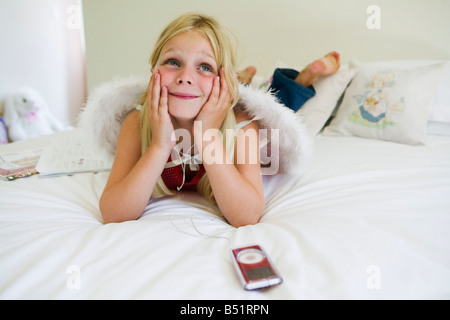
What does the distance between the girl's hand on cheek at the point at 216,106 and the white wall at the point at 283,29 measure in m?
1.03

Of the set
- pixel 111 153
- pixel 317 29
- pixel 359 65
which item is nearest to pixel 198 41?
pixel 111 153

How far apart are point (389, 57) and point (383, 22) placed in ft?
0.58

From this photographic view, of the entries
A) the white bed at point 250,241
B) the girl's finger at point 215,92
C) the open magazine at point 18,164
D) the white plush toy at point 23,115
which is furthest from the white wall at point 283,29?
the open magazine at point 18,164

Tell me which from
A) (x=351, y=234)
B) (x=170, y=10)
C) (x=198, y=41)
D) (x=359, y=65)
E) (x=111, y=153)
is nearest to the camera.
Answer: (x=351, y=234)

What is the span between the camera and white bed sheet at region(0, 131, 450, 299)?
1.37ft

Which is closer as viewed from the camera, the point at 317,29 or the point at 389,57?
the point at 389,57

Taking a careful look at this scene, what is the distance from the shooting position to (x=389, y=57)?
1576mm

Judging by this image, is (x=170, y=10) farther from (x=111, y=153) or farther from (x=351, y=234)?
(x=351, y=234)

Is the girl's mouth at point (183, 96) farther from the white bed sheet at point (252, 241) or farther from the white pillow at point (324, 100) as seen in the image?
the white pillow at point (324, 100)

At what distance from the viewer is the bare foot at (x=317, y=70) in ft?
4.22

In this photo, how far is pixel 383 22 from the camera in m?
1.54

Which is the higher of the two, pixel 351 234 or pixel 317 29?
pixel 317 29
